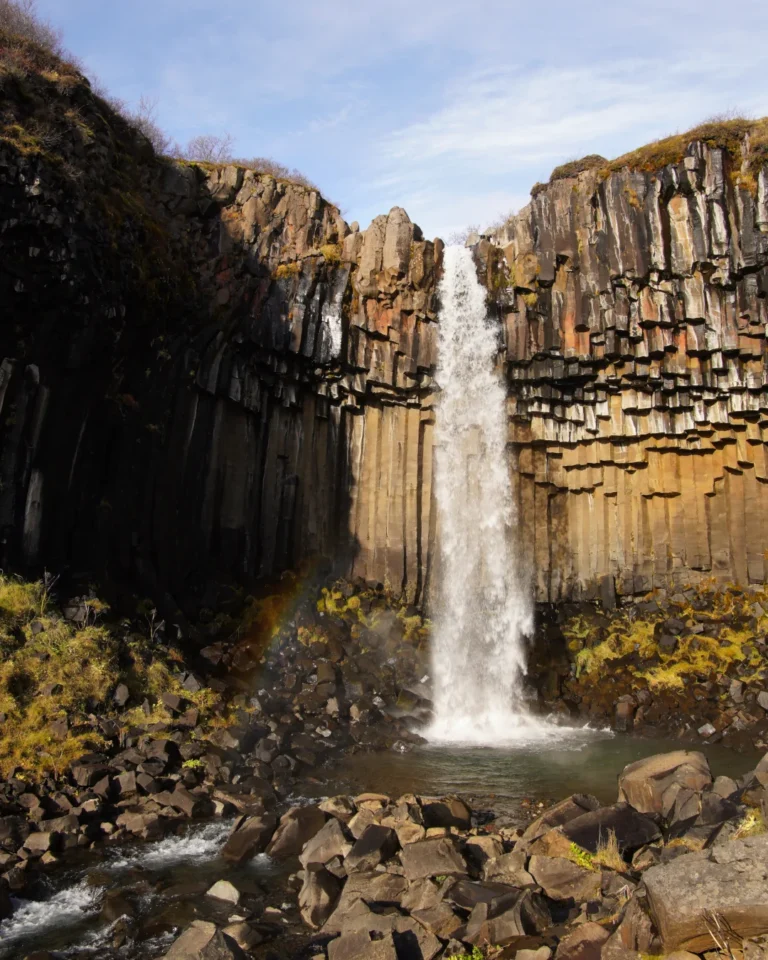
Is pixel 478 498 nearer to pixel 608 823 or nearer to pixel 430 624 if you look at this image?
pixel 430 624

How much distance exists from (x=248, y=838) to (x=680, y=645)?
12.7 metres

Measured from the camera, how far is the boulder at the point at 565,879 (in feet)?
24.0

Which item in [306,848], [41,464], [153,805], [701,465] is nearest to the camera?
[306,848]

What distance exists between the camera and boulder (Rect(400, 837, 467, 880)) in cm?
788

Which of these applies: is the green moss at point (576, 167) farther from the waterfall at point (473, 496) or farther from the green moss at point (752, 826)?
the green moss at point (752, 826)

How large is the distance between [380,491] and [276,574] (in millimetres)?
3591

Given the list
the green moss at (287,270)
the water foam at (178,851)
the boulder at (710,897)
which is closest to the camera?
the boulder at (710,897)

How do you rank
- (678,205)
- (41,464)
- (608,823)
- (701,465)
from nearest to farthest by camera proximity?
(608,823)
(41,464)
(678,205)
(701,465)

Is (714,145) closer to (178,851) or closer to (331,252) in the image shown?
(331,252)

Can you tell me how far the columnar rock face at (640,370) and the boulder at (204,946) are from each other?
50.1 ft

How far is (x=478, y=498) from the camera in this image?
821 inches

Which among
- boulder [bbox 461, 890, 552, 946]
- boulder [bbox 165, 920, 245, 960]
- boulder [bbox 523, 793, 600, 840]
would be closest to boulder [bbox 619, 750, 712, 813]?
boulder [bbox 523, 793, 600, 840]

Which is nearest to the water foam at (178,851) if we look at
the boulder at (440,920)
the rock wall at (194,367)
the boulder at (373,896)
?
the boulder at (373,896)

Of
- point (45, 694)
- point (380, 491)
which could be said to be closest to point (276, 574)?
point (380, 491)
